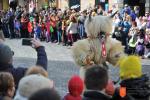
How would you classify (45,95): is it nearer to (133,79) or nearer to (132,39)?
(133,79)

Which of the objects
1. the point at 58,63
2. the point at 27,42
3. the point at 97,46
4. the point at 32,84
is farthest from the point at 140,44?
the point at 32,84

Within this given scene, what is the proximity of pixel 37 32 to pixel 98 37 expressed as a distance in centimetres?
1990

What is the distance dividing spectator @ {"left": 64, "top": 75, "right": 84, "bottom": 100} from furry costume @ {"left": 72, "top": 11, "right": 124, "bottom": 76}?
1670mm

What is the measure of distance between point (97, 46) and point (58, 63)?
30.9 ft

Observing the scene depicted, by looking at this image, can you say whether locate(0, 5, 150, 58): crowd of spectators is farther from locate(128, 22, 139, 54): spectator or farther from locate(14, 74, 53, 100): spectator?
locate(14, 74, 53, 100): spectator

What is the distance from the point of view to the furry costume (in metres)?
6.70

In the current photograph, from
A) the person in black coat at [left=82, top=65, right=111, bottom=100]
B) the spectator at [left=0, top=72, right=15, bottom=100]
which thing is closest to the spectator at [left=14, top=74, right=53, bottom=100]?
the spectator at [left=0, top=72, right=15, bottom=100]

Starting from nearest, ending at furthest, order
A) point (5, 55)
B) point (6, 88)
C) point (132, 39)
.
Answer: point (6, 88)
point (5, 55)
point (132, 39)

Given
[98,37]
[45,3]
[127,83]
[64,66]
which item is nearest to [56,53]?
[64,66]

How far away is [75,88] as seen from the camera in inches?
194

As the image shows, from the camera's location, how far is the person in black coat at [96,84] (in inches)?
187

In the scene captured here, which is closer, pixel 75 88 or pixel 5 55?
pixel 75 88

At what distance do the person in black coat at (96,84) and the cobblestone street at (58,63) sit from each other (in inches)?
205

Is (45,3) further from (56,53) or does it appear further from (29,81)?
(29,81)
